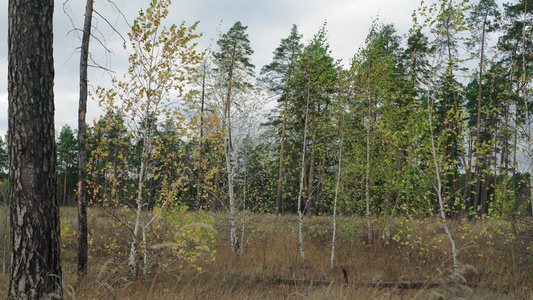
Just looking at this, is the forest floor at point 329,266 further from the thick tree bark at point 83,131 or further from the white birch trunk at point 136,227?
the thick tree bark at point 83,131

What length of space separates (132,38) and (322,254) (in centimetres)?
860

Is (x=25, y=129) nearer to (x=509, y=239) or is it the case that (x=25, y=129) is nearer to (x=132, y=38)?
(x=132, y=38)

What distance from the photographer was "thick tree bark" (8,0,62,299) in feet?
10.7

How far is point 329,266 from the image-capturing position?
9.80 metres

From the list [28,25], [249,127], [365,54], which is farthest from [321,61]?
[28,25]

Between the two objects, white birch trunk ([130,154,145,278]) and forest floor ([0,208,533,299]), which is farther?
white birch trunk ([130,154,145,278])

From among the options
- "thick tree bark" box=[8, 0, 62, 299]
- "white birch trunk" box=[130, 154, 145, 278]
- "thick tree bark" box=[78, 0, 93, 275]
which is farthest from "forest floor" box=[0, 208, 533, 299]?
"thick tree bark" box=[8, 0, 62, 299]

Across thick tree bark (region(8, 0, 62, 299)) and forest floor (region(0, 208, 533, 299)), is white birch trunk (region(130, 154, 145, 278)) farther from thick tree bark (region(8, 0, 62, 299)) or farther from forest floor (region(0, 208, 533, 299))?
thick tree bark (region(8, 0, 62, 299))

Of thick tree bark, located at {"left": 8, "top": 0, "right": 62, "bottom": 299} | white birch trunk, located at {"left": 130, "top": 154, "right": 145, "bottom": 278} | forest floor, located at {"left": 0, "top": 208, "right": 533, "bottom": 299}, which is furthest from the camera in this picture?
white birch trunk, located at {"left": 130, "top": 154, "right": 145, "bottom": 278}

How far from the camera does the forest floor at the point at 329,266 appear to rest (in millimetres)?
5379

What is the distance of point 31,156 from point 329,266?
850 centimetres

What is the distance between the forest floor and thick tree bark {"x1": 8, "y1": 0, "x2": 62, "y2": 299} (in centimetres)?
77

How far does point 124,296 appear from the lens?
4.11 m

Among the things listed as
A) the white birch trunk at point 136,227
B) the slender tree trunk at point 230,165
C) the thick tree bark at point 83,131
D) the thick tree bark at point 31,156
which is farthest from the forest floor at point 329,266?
the thick tree bark at point 31,156
